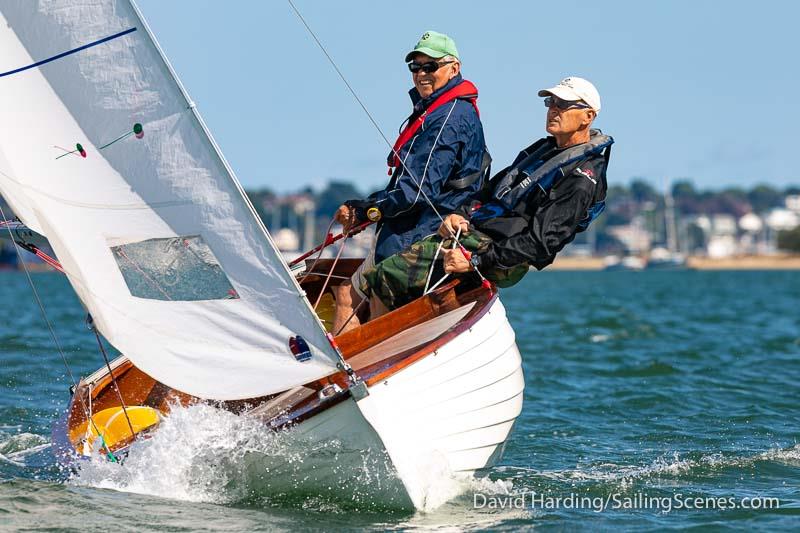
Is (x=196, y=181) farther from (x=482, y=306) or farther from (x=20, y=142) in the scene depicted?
(x=482, y=306)

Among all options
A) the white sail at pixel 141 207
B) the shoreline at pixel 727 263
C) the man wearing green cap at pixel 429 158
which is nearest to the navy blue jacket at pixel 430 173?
the man wearing green cap at pixel 429 158

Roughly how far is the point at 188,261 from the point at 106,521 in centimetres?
122

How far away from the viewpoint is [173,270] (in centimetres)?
554

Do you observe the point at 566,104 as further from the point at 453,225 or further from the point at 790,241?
the point at 790,241

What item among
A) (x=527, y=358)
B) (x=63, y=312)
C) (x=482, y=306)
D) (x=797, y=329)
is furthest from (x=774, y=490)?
(x=63, y=312)

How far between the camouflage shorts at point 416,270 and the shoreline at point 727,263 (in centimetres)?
9335

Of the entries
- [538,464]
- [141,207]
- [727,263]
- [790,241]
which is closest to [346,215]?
[141,207]

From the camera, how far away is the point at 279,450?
213 inches

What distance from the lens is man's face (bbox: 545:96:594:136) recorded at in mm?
6164

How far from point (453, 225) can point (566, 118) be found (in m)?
0.82

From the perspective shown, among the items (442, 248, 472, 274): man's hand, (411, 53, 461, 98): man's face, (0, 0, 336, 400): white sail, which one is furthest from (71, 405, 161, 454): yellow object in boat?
(411, 53, 461, 98): man's face

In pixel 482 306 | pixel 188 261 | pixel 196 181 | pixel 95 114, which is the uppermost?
pixel 95 114

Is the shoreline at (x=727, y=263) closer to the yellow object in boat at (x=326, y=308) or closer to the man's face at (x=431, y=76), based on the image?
the yellow object in boat at (x=326, y=308)

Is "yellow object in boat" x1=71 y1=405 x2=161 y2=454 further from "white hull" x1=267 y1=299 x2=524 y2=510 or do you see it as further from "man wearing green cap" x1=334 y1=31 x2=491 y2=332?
"man wearing green cap" x1=334 y1=31 x2=491 y2=332
